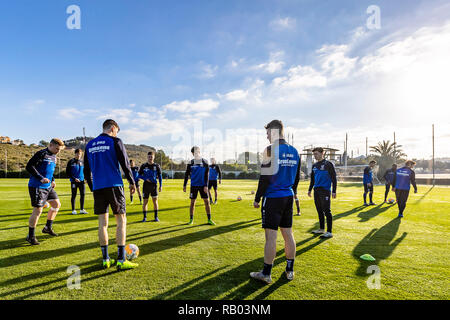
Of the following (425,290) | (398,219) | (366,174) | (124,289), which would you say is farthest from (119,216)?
(366,174)

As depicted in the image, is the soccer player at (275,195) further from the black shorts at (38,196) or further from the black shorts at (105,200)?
the black shorts at (38,196)

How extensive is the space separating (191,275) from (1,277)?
2.82 meters

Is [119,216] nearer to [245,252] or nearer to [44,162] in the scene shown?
[245,252]

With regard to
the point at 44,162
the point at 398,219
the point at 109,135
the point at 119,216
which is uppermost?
the point at 109,135

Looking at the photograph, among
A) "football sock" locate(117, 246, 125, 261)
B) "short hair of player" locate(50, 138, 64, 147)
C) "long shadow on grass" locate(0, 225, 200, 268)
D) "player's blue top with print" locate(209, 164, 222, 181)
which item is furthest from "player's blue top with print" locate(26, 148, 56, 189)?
"player's blue top with print" locate(209, 164, 222, 181)

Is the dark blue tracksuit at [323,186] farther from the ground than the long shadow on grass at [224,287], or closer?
farther from the ground

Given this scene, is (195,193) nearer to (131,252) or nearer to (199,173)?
(199,173)

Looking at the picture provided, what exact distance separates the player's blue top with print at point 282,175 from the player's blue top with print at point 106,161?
234 centimetres

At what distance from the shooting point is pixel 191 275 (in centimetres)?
368

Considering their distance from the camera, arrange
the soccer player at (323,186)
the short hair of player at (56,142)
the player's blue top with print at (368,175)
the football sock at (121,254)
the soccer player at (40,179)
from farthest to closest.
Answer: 1. the player's blue top with print at (368,175)
2. the soccer player at (323,186)
3. the short hair of player at (56,142)
4. the soccer player at (40,179)
5. the football sock at (121,254)

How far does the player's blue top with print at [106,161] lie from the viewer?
394 cm

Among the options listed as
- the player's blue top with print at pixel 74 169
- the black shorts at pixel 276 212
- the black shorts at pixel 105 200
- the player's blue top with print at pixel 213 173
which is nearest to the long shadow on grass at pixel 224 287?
the black shorts at pixel 276 212

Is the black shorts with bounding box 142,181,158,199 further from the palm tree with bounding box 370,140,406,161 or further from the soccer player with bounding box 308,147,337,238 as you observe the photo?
the palm tree with bounding box 370,140,406,161

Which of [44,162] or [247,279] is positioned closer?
[247,279]
